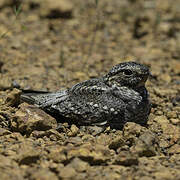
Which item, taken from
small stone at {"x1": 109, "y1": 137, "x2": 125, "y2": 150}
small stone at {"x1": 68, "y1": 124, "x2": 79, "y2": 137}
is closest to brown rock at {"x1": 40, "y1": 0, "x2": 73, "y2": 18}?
small stone at {"x1": 68, "y1": 124, "x2": 79, "y2": 137}

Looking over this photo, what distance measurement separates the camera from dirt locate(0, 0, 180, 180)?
3.70 meters

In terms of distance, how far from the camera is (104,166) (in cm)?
376

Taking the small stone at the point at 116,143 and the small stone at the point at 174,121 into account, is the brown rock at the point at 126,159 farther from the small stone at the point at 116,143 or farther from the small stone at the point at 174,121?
the small stone at the point at 174,121

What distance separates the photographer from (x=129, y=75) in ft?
14.6

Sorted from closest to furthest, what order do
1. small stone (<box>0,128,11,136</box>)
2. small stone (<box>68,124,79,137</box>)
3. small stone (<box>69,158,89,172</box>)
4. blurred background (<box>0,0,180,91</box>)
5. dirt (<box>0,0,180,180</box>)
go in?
small stone (<box>69,158,89,172</box>)
dirt (<box>0,0,180,180</box>)
small stone (<box>0,128,11,136</box>)
small stone (<box>68,124,79,137</box>)
blurred background (<box>0,0,180,91</box>)

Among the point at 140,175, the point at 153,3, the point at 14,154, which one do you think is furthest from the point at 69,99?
the point at 153,3

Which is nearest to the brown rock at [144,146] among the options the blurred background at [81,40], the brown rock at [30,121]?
the brown rock at [30,121]

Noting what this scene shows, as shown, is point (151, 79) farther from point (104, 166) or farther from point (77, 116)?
point (104, 166)

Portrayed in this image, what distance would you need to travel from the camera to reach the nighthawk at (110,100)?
4.40m

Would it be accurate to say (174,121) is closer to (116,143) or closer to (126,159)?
(116,143)

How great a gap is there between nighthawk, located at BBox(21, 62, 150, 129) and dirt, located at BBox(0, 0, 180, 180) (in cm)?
14

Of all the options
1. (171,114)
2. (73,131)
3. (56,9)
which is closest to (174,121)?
(171,114)

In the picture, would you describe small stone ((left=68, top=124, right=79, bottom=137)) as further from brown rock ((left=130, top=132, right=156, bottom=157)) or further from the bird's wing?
brown rock ((left=130, top=132, right=156, bottom=157))

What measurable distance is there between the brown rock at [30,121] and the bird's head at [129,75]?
2.87 ft
